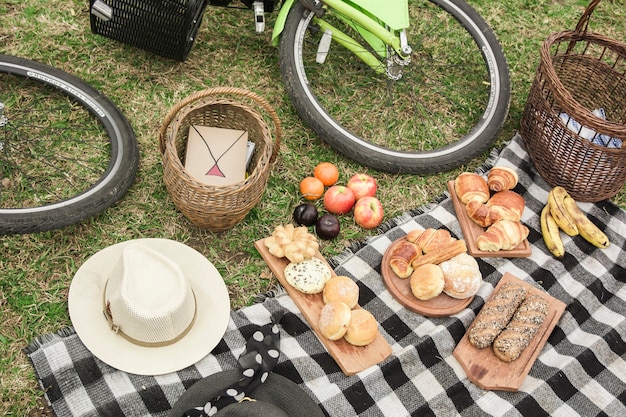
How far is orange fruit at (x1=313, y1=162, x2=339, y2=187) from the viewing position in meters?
3.85

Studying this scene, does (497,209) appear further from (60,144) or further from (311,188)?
(60,144)

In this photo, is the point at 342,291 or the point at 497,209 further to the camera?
the point at 497,209

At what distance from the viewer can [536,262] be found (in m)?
3.73

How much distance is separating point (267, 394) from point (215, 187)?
41.3 inches

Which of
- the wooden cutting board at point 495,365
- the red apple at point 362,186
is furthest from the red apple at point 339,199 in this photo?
the wooden cutting board at point 495,365

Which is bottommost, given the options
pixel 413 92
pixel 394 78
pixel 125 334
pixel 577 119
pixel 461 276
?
pixel 125 334

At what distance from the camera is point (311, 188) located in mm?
3775

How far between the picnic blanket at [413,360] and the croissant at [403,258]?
0.14m

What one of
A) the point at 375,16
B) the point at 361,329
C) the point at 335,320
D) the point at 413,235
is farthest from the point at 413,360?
the point at 375,16

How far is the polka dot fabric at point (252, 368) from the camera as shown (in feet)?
8.69

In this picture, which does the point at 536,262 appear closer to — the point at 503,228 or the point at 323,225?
the point at 503,228

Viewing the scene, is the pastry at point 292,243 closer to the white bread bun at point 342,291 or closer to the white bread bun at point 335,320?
the white bread bun at point 342,291

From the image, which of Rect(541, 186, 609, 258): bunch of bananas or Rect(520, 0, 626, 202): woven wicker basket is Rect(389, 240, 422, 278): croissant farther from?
Rect(520, 0, 626, 202): woven wicker basket

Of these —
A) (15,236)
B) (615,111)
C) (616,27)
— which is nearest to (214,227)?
(15,236)
